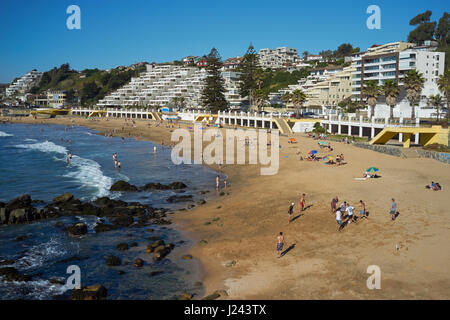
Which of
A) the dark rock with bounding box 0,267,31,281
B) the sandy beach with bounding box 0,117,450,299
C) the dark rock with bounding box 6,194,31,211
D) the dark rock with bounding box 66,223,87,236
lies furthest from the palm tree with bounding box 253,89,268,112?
the dark rock with bounding box 0,267,31,281

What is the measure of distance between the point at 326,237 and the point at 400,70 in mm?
71167

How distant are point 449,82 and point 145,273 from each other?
55.4m

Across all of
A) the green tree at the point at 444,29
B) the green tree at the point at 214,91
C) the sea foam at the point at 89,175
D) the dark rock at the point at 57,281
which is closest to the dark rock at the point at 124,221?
the sea foam at the point at 89,175

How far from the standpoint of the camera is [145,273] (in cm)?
1627

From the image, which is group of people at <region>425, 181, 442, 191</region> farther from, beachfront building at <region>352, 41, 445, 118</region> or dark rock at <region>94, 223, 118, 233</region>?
beachfront building at <region>352, 41, 445, 118</region>

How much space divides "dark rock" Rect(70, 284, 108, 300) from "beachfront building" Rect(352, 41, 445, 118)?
5826 cm

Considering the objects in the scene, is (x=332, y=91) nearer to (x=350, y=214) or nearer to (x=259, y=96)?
(x=259, y=96)

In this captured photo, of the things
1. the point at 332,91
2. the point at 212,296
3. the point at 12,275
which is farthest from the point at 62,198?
the point at 332,91

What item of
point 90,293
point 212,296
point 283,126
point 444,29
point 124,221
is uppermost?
point 444,29

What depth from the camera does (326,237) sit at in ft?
59.3

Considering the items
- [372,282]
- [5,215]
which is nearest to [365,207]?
[372,282]
